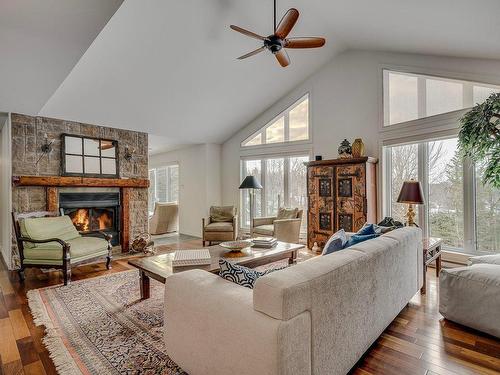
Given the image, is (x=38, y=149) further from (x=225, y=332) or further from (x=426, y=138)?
(x=426, y=138)

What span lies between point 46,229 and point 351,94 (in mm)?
5310

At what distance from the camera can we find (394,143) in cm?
448

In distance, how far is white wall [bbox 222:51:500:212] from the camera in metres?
4.30

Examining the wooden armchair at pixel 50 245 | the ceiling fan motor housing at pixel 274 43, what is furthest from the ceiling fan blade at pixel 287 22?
the wooden armchair at pixel 50 245

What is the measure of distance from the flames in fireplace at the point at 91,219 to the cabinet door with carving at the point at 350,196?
418 cm

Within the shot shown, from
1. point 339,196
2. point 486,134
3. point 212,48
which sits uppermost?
point 212,48

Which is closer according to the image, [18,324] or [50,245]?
[18,324]

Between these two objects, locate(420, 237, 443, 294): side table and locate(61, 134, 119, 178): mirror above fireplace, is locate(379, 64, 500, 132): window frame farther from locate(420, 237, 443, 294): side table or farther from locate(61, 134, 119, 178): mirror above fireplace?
locate(61, 134, 119, 178): mirror above fireplace

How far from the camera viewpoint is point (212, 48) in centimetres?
409

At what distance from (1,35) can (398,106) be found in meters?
5.01

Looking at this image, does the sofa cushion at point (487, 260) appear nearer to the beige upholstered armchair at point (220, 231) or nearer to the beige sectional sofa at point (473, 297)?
the beige sectional sofa at point (473, 297)

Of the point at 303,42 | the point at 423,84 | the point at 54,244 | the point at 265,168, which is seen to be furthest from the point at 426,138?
the point at 54,244

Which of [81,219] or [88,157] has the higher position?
[88,157]

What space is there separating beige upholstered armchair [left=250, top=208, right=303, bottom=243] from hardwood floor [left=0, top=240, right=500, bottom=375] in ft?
7.76
